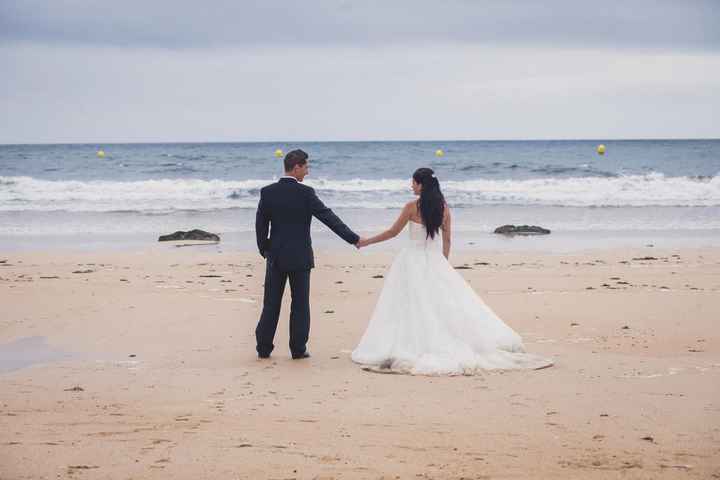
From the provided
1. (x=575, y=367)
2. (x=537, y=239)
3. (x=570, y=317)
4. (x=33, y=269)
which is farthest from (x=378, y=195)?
(x=575, y=367)

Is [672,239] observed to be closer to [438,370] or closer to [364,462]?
[438,370]

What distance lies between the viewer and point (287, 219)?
702cm

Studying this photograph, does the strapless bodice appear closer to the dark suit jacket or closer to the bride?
the bride

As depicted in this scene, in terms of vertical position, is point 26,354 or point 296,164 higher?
point 296,164

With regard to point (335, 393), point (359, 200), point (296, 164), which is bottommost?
point (359, 200)

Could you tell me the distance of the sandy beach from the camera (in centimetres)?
443

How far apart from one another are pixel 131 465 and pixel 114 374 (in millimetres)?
2339

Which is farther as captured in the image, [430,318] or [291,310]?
[291,310]

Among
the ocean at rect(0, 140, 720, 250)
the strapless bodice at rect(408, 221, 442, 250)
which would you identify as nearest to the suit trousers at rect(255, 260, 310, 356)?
the strapless bodice at rect(408, 221, 442, 250)

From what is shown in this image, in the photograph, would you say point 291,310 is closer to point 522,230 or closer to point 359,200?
point 522,230

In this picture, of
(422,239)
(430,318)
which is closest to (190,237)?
(422,239)

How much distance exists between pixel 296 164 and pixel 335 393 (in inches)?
80.3

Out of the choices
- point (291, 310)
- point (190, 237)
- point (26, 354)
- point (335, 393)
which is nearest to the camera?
point (335, 393)

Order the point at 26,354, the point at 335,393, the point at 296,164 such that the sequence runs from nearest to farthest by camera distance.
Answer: the point at 335,393, the point at 296,164, the point at 26,354
